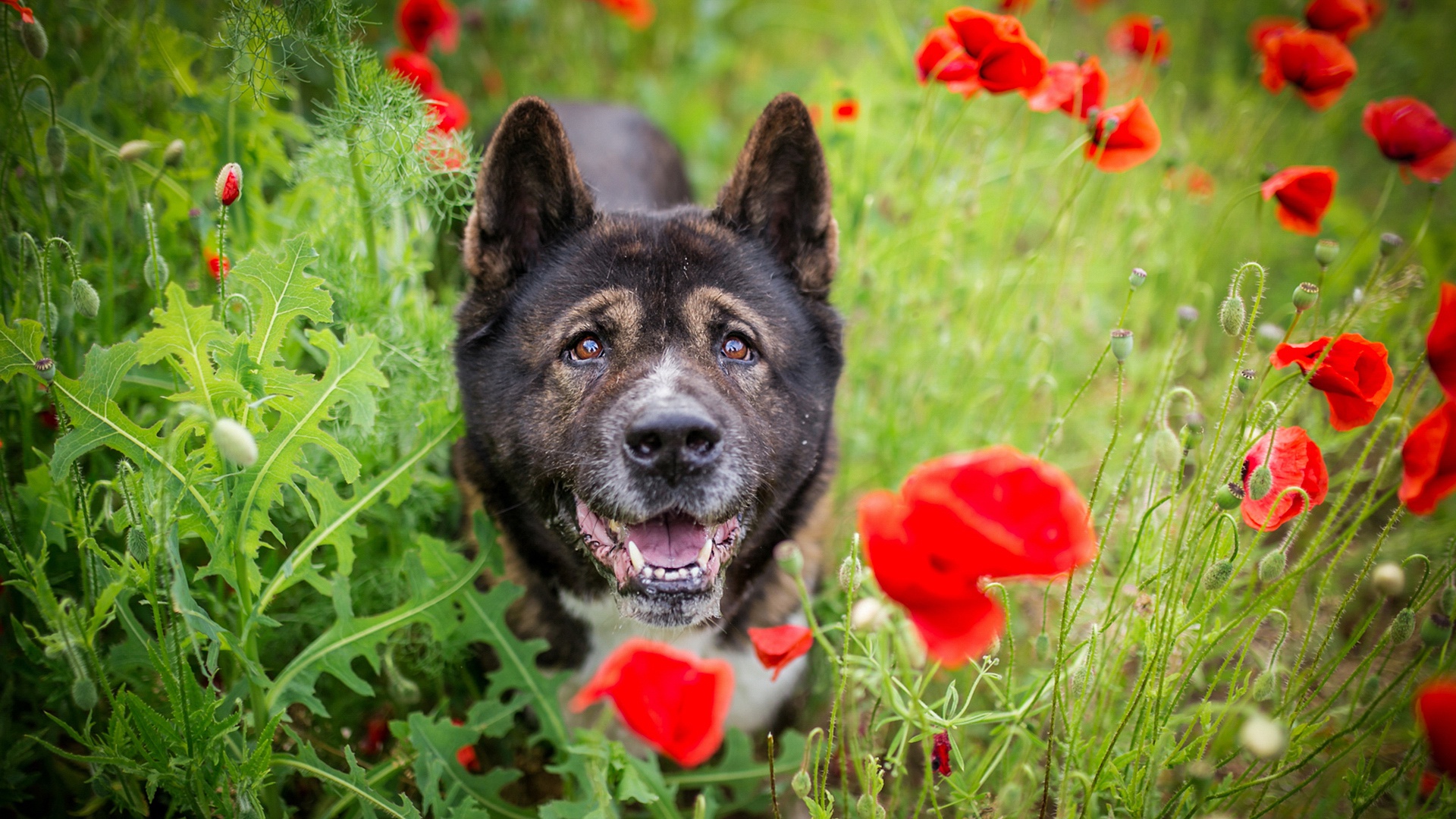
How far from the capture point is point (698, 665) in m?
1.45

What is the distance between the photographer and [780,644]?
5.15ft

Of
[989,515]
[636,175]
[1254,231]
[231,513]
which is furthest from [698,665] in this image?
[1254,231]

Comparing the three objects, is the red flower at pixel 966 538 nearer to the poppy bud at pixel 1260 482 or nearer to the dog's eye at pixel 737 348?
the poppy bud at pixel 1260 482

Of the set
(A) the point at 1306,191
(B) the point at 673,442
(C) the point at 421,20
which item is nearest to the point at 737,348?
(B) the point at 673,442

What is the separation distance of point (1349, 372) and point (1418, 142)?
1.20 m

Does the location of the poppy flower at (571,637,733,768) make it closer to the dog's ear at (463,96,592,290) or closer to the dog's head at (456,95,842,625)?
the dog's head at (456,95,842,625)

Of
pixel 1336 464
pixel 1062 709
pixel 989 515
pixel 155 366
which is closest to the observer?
pixel 989 515

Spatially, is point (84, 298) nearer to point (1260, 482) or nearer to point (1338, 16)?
point (1260, 482)

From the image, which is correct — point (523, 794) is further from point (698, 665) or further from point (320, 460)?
point (698, 665)

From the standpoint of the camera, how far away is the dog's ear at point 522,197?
2.43 m

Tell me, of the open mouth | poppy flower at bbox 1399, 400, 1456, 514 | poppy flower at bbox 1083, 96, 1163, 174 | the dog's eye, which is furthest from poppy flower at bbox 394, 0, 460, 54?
poppy flower at bbox 1399, 400, 1456, 514

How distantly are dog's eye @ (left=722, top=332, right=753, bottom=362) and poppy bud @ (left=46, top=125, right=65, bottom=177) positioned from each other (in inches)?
71.2

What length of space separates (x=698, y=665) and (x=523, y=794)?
1.58m

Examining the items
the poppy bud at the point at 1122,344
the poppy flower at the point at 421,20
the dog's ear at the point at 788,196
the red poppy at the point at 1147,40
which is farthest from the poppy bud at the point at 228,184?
the red poppy at the point at 1147,40
